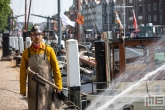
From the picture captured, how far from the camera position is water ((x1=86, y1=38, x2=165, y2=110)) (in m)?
8.99

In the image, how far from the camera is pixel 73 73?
31.0 ft

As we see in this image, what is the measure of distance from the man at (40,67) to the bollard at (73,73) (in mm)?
2173

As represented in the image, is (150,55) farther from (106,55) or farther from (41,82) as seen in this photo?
(41,82)

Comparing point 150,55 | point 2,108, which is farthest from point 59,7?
point 150,55

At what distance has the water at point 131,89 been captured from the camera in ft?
29.5

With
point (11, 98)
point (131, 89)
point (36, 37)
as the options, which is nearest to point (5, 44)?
point (11, 98)

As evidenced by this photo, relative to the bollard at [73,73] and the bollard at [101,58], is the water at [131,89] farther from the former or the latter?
the bollard at [101,58]

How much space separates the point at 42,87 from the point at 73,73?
2429mm

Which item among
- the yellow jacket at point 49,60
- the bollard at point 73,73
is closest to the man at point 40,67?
the yellow jacket at point 49,60

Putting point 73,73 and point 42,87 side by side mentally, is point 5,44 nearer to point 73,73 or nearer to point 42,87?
point 73,73

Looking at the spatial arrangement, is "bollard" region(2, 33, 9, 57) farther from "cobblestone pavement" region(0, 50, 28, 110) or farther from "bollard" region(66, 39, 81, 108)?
"bollard" region(66, 39, 81, 108)

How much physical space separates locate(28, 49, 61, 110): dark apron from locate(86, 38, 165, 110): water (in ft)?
7.26

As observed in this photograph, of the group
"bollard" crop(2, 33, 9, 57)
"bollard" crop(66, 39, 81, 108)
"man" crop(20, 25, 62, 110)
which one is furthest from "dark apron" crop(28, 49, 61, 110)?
"bollard" crop(2, 33, 9, 57)

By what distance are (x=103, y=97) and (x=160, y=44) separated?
5.88 ft
